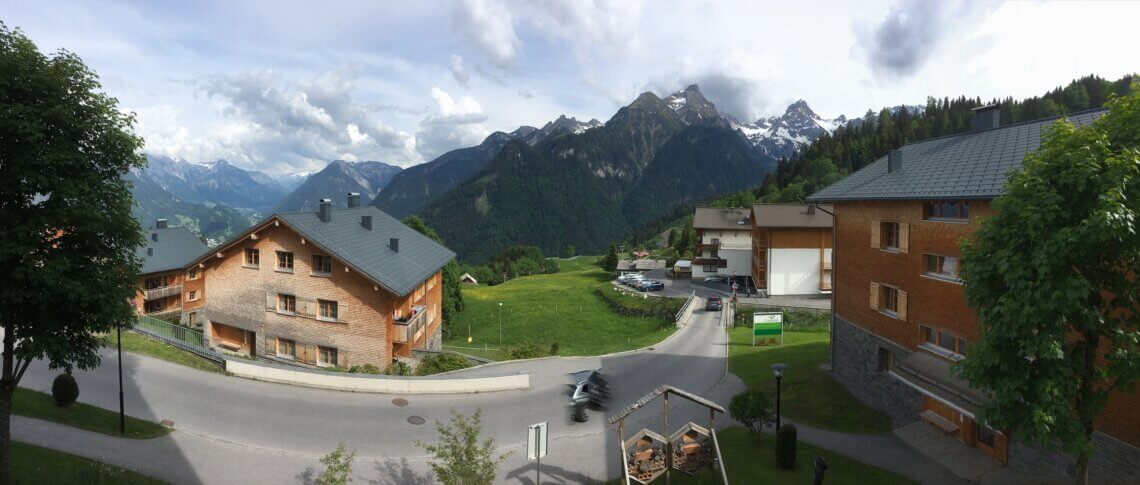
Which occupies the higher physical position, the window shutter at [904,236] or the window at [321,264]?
the window shutter at [904,236]

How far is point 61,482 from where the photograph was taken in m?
13.1

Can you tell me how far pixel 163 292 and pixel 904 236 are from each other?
58483 mm

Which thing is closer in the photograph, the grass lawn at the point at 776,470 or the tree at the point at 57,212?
the tree at the point at 57,212

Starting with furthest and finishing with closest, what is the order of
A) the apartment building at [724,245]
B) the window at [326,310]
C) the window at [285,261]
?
1. the apartment building at [724,245]
2. the window at [285,261]
3. the window at [326,310]

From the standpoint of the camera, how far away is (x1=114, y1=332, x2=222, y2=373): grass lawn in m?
25.2

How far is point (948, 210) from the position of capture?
789 inches

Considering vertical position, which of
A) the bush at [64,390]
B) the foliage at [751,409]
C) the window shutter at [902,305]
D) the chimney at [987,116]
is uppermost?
the chimney at [987,116]

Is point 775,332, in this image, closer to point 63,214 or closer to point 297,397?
point 297,397

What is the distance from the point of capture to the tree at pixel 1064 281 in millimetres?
9680

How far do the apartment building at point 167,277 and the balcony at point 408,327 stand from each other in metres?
26.7

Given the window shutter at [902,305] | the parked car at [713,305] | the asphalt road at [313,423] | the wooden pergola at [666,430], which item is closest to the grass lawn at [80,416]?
the asphalt road at [313,423]

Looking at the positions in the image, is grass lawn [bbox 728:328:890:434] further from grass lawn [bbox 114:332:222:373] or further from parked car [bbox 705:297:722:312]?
grass lawn [bbox 114:332:222:373]

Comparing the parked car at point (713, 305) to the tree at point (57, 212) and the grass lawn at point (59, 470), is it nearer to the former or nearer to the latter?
the grass lawn at point (59, 470)

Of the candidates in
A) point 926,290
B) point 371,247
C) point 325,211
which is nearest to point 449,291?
point 371,247
